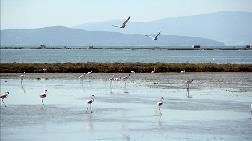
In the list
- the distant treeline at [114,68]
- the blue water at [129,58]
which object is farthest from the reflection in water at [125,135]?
the blue water at [129,58]

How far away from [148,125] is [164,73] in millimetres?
28380

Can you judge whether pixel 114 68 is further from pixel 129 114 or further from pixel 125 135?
pixel 125 135

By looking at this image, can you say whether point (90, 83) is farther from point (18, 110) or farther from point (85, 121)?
point (85, 121)

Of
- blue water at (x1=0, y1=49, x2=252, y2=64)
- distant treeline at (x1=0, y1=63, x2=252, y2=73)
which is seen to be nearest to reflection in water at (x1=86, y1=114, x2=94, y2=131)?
distant treeline at (x1=0, y1=63, x2=252, y2=73)

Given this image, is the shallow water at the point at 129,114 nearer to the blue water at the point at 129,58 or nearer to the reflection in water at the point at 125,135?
the reflection in water at the point at 125,135

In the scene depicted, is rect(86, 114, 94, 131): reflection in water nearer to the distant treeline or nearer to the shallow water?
the shallow water

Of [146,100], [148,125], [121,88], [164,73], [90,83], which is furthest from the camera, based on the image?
[164,73]

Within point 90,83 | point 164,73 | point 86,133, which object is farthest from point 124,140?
point 164,73

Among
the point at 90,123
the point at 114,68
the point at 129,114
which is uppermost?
the point at 114,68

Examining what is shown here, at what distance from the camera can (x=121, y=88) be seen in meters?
32.8

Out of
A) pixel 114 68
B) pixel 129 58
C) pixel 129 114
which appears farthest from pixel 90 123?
pixel 129 58

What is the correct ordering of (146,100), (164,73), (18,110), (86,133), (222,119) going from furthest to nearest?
(164,73), (146,100), (18,110), (222,119), (86,133)

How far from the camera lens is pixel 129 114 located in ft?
68.3

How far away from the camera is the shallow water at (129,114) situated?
16391 mm
